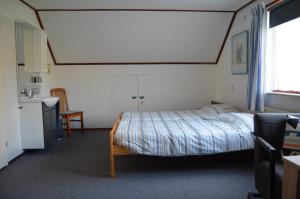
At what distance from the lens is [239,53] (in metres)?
4.04

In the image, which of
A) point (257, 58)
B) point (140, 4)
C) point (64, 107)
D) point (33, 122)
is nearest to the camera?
point (257, 58)

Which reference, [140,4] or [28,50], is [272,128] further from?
[28,50]

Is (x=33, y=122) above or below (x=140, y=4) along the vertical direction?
below

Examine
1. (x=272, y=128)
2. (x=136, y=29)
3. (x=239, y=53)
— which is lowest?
(x=272, y=128)

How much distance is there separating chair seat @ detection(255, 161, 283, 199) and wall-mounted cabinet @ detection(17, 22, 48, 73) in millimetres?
3447

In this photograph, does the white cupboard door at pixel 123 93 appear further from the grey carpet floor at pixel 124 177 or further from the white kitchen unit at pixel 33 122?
the white kitchen unit at pixel 33 122

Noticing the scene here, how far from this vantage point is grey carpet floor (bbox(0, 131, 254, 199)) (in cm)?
238

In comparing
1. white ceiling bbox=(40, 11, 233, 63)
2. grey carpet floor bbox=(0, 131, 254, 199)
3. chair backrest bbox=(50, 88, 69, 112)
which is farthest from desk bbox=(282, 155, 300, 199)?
chair backrest bbox=(50, 88, 69, 112)

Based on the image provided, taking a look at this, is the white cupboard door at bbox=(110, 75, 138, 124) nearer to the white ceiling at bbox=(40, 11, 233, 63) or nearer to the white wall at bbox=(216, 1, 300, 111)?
the white ceiling at bbox=(40, 11, 233, 63)

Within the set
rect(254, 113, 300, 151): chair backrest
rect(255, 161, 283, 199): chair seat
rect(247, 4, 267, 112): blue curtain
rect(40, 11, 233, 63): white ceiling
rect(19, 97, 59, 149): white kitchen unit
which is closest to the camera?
rect(255, 161, 283, 199): chair seat

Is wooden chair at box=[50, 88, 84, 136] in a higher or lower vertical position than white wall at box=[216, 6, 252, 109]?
lower

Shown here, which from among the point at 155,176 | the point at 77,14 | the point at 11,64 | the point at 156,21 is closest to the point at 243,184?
the point at 155,176

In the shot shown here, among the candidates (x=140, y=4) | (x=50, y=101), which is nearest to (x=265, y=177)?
(x=140, y=4)

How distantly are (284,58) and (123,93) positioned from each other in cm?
312
